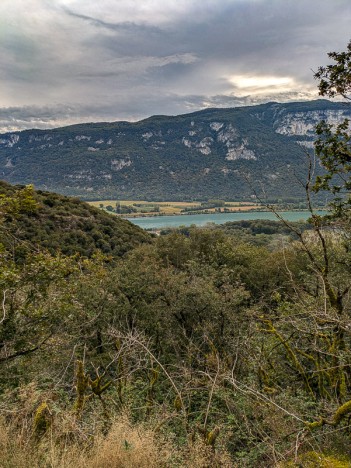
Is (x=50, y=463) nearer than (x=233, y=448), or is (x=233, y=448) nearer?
(x=50, y=463)

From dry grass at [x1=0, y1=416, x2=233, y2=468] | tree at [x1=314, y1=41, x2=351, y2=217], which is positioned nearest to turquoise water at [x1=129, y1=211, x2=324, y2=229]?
tree at [x1=314, y1=41, x2=351, y2=217]

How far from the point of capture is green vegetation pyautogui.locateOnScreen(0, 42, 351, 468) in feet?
13.2

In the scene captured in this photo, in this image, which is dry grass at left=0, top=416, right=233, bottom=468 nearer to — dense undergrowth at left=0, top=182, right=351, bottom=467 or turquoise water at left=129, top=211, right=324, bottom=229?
dense undergrowth at left=0, top=182, right=351, bottom=467

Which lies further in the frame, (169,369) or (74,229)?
(74,229)

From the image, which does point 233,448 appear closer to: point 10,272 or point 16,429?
point 16,429

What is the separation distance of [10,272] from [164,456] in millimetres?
3877

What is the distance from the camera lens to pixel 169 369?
1145 centimetres

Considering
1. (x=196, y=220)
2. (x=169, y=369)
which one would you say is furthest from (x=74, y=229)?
(x=196, y=220)

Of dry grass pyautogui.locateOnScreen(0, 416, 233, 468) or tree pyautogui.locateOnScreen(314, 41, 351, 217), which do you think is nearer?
dry grass pyautogui.locateOnScreen(0, 416, 233, 468)

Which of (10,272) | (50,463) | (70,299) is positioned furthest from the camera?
(70,299)

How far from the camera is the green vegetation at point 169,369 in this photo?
401 cm

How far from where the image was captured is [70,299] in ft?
24.1

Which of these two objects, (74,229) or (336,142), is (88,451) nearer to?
(336,142)

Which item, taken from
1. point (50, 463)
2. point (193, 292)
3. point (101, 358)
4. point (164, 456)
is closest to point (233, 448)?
point (164, 456)
